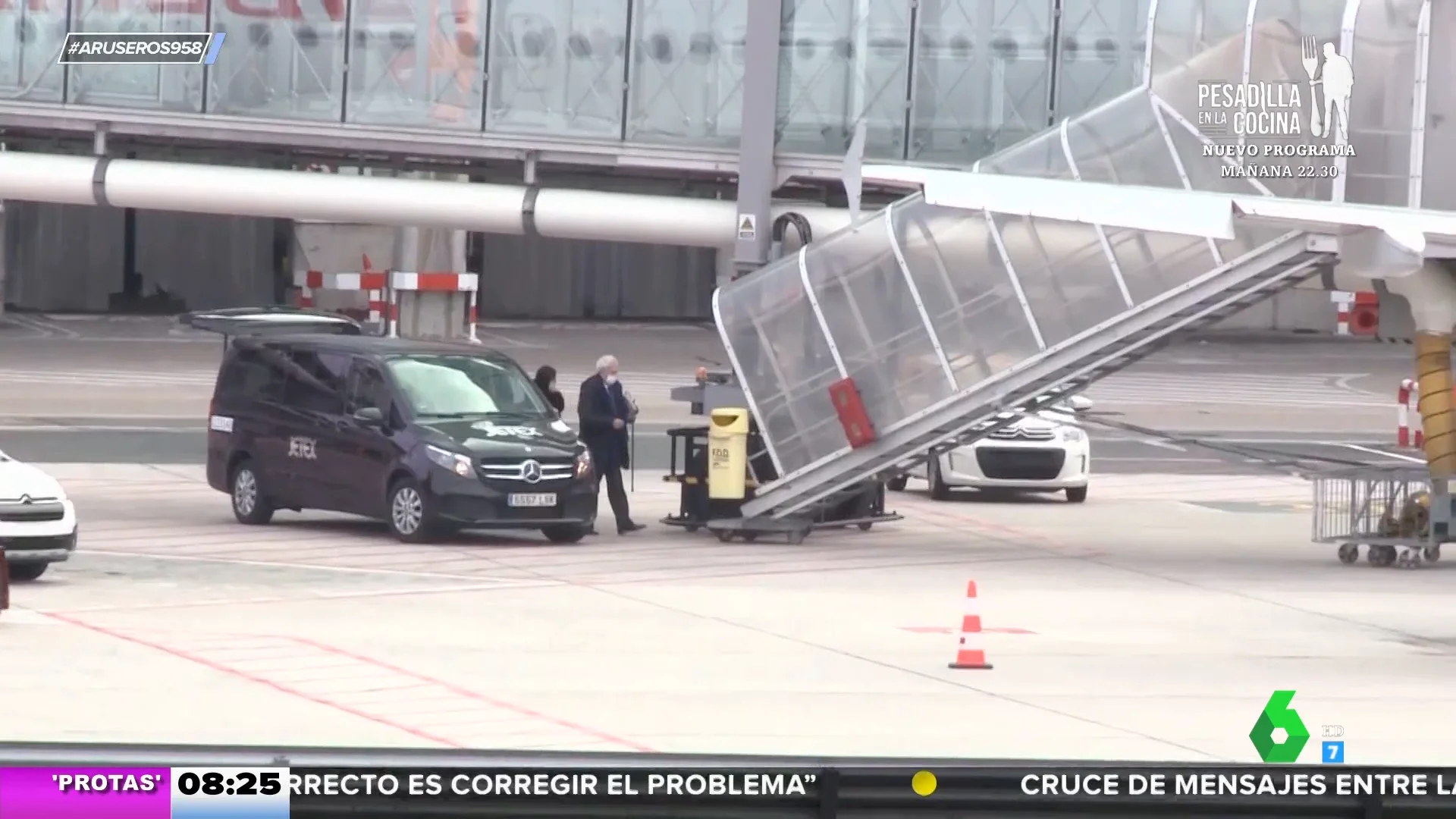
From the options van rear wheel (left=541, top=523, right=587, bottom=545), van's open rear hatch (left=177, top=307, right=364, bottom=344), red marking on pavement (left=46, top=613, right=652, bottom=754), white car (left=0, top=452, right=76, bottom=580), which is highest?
van's open rear hatch (left=177, top=307, right=364, bottom=344)

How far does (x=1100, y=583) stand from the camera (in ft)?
66.6

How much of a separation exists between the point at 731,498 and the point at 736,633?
22.7 ft

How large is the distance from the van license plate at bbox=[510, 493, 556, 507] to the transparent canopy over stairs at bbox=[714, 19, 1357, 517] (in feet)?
7.89

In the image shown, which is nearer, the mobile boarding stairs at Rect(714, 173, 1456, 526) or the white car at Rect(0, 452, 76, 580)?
the white car at Rect(0, 452, 76, 580)

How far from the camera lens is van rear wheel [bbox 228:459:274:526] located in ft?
77.1

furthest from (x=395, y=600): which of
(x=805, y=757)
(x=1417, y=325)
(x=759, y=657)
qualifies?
(x=805, y=757)

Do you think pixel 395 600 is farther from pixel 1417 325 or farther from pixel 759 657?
pixel 1417 325

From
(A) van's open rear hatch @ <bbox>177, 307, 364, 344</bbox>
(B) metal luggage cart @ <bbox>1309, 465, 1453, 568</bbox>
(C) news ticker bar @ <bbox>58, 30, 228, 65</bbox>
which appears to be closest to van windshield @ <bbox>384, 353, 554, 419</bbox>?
(A) van's open rear hatch @ <bbox>177, 307, 364, 344</bbox>

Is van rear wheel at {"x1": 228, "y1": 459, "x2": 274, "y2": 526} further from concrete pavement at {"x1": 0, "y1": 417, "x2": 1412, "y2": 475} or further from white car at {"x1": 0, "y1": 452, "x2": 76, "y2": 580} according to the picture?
concrete pavement at {"x1": 0, "y1": 417, "x2": 1412, "y2": 475}

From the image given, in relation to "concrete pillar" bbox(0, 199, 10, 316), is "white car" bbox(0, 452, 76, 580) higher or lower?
lower

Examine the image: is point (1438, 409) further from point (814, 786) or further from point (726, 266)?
point (814, 786)

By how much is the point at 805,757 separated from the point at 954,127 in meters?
20.4

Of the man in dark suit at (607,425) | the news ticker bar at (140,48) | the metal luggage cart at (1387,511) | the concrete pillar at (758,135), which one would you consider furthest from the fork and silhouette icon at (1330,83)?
the news ticker bar at (140,48)

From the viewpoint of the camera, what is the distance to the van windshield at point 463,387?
2253cm
